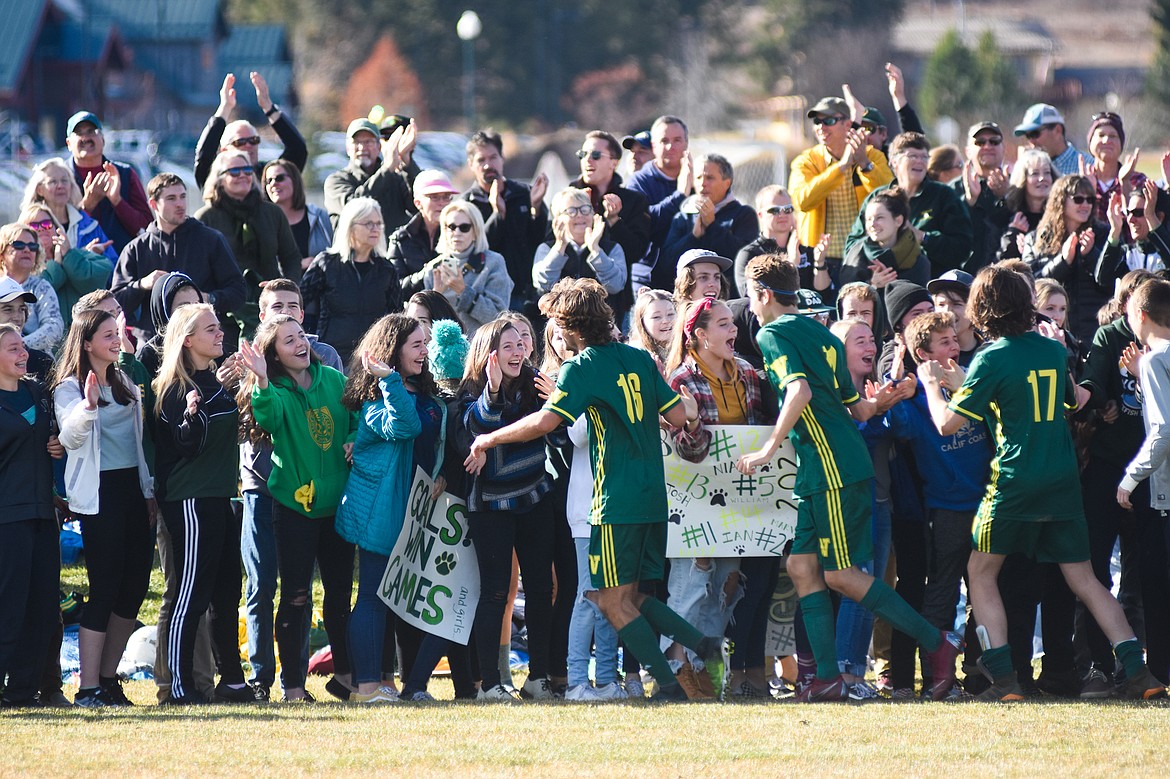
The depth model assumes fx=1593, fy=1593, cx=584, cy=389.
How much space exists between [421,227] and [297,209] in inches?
43.2

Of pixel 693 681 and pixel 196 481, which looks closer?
pixel 196 481

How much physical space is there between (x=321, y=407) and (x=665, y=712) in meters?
2.48

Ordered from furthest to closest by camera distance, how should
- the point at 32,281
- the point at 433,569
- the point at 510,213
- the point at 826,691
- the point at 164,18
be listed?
the point at 164,18, the point at 510,213, the point at 32,281, the point at 433,569, the point at 826,691

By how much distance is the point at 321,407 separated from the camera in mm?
8484

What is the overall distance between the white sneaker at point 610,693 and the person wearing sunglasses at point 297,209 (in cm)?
449

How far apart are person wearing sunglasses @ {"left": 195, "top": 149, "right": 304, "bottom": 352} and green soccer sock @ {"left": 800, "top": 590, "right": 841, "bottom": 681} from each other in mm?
4631

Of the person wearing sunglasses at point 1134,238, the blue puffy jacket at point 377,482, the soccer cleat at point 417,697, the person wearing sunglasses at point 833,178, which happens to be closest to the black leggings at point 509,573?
the soccer cleat at point 417,697

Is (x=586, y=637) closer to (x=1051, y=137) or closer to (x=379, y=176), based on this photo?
(x=379, y=176)

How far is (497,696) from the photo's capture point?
27.5 feet

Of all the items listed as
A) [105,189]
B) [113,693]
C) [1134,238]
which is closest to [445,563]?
[113,693]

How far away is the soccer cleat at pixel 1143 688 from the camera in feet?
25.9

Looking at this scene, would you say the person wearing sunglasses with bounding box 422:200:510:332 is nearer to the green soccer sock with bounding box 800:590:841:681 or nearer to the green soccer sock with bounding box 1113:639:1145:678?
the green soccer sock with bounding box 800:590:841:681

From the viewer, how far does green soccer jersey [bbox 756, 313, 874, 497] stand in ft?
25.7

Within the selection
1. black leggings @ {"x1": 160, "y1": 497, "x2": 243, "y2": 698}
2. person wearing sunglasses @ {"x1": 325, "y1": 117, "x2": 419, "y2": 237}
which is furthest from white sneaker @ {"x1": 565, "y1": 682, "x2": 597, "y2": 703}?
person wearing sunglasses @ {"x1": 325, "y1": 117, "x2": 419, "y2": 237}
